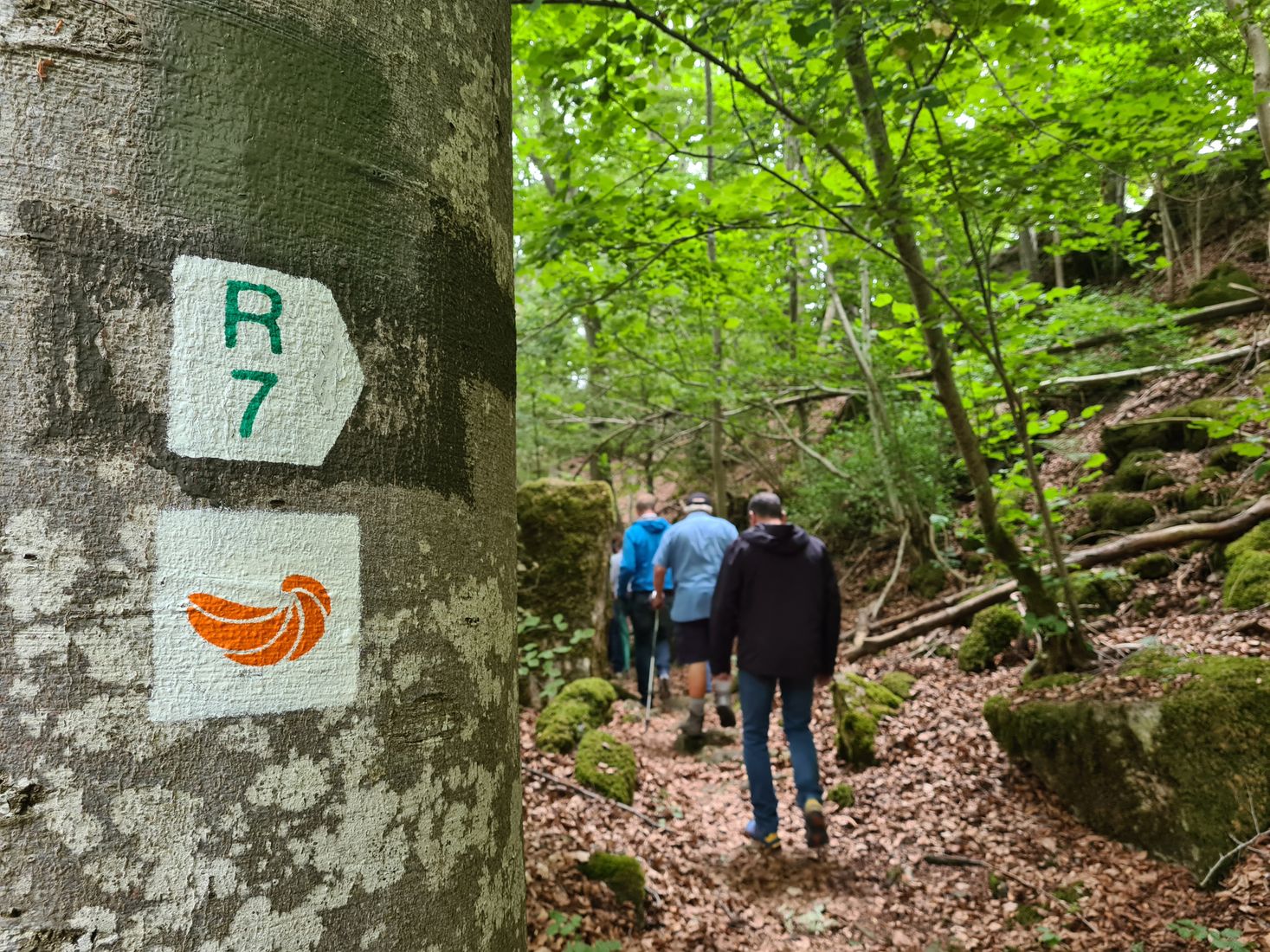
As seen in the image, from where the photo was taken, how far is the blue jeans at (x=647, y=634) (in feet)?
25.4

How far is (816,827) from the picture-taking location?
426 cm

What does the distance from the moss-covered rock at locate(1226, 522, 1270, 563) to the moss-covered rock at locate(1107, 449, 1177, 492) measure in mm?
2292

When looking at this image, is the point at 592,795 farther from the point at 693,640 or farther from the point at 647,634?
the point at 647,634

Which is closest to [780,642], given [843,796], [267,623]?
[843,796]

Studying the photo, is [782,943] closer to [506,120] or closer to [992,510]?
[992,510]

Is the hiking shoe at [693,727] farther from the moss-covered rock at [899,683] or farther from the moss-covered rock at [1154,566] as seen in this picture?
the moss-covered rock at [1154,566]

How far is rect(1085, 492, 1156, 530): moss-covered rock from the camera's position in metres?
7.26

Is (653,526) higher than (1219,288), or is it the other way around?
(1219,288)

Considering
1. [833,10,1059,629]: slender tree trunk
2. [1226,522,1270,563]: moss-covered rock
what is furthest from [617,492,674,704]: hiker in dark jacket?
[1226,522,1270,563]: moss-covered rock

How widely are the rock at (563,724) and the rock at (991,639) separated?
331 centimetres

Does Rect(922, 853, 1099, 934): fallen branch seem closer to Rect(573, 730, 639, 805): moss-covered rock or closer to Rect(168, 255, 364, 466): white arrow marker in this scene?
Rect(573, 730, 639, 805): moss-covered rock

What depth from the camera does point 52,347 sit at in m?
0.76

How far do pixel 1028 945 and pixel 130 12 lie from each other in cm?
435

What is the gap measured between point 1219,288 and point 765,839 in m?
11.1
